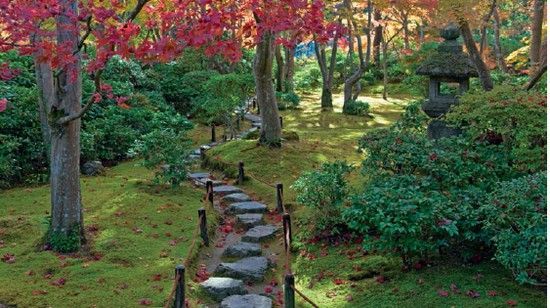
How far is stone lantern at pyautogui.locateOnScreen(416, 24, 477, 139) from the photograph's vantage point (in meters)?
14.9

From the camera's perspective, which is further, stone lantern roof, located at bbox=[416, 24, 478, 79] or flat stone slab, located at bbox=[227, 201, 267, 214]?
stone lantern roof, located at bbox=[416, 24, 478, 79]

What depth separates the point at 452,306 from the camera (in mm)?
7438

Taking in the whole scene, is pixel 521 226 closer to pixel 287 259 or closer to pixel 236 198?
pixel 287 259

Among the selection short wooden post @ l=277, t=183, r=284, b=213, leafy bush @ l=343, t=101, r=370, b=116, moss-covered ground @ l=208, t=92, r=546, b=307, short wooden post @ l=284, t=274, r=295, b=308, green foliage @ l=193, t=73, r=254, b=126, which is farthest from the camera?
leafy bush @ l=343, t=101, r=370, b=116

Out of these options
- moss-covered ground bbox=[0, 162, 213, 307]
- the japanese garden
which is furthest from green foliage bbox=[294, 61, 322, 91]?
moss-covered ground bbox=[0, 162, 213, 307]

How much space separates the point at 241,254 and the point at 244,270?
0.94m

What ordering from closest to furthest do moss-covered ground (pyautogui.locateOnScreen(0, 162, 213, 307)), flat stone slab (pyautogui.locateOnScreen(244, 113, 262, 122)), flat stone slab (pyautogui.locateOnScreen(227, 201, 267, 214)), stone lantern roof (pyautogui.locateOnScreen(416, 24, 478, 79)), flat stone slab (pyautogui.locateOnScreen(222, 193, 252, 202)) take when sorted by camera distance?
moss-covered ground (pyautogui.locateOnScreen(0, 162, 213, 307)), flat stone slab (pyautogui.locateOnScreen(227, 201, 267, 214)), flat stone slab (pyautogui.locateOnScreen(222, 193, 252, 202)), stone lantern roof (pyautogui.locateOnScreen(416, 24, 478, 79)), flat stone slab (pyautogui.locateOnScreen(244, 113, 262, 122))

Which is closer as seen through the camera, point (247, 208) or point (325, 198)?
point (325, 198)

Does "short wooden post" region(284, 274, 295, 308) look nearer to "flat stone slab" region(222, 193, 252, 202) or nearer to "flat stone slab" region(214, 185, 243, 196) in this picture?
"flat stone slab" region(222, 193, 252, 202)

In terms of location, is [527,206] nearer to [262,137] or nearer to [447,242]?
[447,242]

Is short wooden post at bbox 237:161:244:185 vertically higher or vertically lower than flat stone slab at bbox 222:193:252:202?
higher

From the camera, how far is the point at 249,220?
11930mm

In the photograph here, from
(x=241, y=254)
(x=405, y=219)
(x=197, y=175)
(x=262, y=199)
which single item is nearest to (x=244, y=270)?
(x=241, y=254)

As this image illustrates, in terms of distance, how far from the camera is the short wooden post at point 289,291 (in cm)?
698
